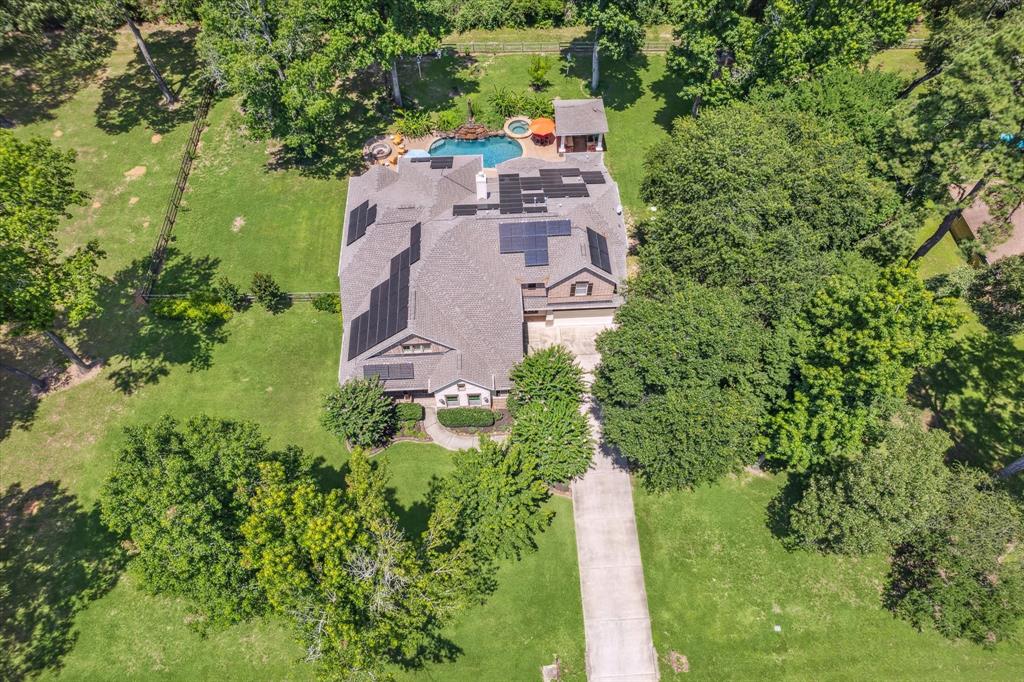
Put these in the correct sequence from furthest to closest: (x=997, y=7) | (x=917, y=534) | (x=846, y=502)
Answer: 1. (x=997, y=7)
2. (x=917, y=534)
3. (x=846, y=502)

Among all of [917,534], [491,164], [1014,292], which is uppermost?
[491,164]

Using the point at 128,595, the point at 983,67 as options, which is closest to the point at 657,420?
the point at 983,67

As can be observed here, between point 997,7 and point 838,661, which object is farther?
point 997,7

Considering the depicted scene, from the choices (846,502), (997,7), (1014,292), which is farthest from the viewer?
(997,7)

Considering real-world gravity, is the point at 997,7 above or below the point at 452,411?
above

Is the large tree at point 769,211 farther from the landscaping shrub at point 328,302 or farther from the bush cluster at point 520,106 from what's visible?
the landscaping shrub at point 328,302

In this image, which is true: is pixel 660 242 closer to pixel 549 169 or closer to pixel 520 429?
pixel 549 169

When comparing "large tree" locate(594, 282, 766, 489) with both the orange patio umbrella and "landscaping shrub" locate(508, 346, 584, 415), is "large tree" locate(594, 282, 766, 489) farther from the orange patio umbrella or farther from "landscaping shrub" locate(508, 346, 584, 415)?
the orange patio umbrella

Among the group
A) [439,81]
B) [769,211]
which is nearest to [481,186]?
[769,211]

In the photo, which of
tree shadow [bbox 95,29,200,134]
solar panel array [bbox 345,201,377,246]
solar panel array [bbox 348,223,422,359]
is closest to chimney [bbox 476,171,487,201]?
solar panel array [bbox 348,223,422,359]
